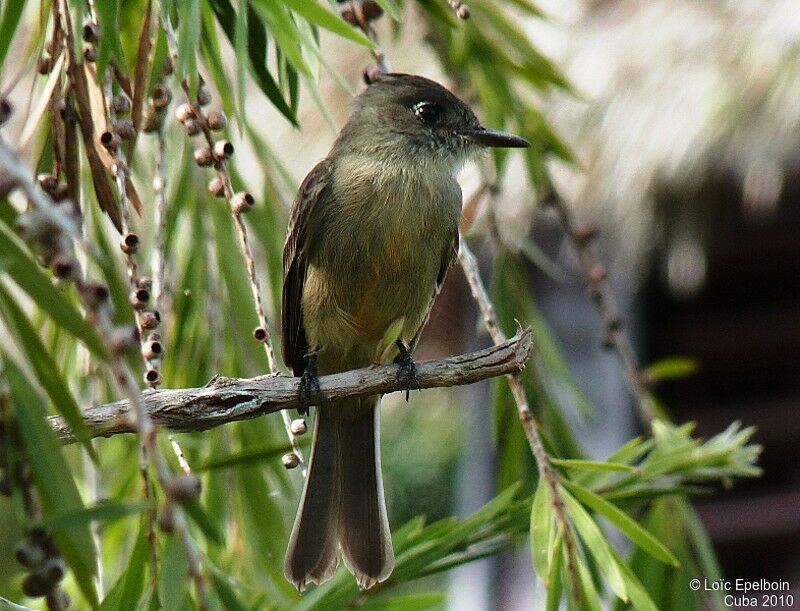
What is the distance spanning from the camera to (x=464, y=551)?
2426mm

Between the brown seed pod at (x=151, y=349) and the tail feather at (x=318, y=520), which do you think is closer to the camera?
the brown seed pod at (x=151, y=349)

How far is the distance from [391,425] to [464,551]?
512 centimetres

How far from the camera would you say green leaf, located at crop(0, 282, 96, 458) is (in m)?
1.31

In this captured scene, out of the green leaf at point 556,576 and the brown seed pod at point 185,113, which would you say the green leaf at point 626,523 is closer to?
the green leaf at point 556,576

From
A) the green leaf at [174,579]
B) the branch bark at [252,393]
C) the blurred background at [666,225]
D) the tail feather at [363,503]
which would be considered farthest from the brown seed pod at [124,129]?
the blurred background at [666,225]

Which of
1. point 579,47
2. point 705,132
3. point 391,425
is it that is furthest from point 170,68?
point 391,425

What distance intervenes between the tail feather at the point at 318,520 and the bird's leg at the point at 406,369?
28cm

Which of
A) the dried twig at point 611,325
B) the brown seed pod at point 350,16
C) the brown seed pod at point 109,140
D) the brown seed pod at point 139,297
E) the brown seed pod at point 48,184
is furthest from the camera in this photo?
the dried twig at point 611,325

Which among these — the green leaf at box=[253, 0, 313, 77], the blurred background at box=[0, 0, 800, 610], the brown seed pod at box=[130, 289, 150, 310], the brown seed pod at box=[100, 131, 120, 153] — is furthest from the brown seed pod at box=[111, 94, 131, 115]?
the blurred background at box=[0, 0, 800, 610]

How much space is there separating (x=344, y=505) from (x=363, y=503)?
0.05m

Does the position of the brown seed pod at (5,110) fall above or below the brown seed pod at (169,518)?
above

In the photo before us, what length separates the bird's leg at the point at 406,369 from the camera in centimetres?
238

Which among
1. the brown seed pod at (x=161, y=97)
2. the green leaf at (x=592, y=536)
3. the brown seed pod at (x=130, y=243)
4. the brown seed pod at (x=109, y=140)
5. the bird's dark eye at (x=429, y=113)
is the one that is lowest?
the green leaf at (x=592, y=536)

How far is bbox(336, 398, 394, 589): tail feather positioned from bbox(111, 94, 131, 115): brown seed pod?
3.35 ft
